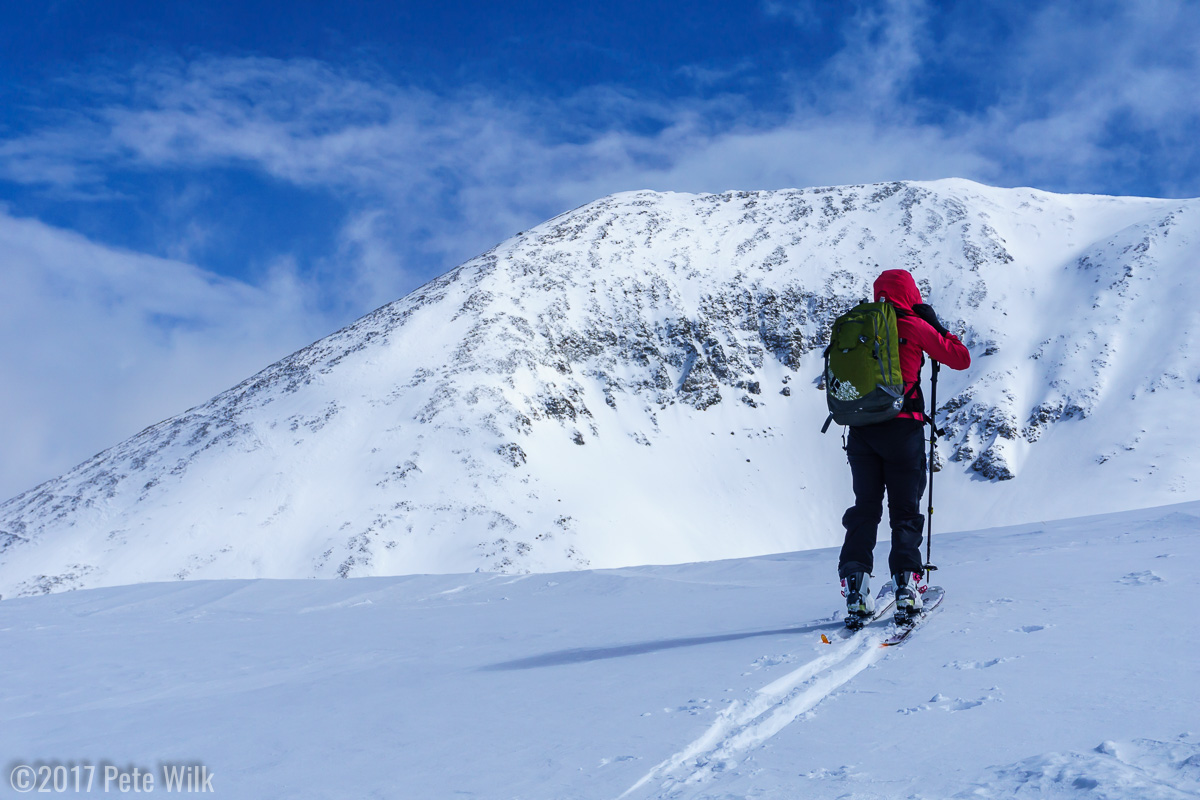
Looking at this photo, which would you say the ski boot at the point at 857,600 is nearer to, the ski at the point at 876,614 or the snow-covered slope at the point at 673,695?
the ski at the point at 876,614

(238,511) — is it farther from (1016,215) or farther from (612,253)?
(1016,215)

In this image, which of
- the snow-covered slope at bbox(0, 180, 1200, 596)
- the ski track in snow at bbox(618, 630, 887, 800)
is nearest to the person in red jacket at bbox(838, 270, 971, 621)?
the ski track in snow at bbox(618, 630, 887, 800)

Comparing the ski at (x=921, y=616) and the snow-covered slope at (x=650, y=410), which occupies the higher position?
the snow-covered slope at (x=650, y=410)

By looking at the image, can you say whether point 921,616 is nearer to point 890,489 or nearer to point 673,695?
point 890,489

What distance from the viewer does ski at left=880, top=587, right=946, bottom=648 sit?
476 cm

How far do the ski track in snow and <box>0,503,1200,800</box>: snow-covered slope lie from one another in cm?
2

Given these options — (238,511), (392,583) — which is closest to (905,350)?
(392,583)

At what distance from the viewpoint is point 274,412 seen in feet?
241

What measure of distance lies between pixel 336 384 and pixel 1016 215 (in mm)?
94382

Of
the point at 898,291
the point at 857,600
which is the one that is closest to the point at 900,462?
the point at 857,600

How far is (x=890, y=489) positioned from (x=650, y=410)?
7933 centimetres

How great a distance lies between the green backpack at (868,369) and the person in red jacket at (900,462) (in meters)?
0.17

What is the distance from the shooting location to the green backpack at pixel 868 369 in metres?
5.54

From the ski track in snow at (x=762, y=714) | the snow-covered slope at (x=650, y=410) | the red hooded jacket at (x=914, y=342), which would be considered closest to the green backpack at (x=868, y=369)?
the red hooded jacket at (x=914, y=342)
